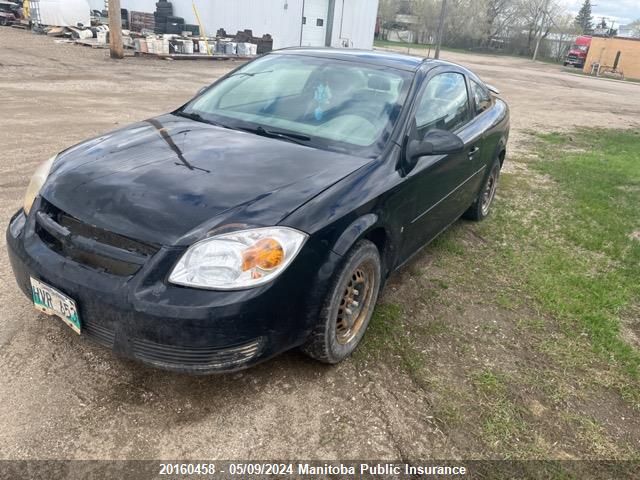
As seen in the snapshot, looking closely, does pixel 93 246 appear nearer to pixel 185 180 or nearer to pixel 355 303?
pixel 185 180

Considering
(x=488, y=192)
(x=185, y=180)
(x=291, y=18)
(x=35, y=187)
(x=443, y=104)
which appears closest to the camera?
(x=185, y=180)

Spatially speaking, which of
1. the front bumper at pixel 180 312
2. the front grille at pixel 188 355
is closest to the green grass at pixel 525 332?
the front bumper at pixel 180 312

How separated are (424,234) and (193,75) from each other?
13.4m

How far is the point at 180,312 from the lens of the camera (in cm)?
209

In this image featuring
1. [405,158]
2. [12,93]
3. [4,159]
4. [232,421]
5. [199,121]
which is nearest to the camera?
[232,421]

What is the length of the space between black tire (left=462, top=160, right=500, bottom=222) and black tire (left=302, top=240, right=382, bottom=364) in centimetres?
243

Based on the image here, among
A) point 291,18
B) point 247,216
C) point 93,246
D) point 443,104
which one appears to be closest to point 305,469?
point 247,216

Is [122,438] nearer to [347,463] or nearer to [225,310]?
[225,310]

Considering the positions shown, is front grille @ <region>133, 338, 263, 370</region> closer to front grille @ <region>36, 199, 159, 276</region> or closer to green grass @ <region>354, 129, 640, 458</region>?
front grille @ <region>36, 199, 159, 276</region>

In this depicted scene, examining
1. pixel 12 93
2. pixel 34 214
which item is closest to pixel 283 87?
pixel 34 214

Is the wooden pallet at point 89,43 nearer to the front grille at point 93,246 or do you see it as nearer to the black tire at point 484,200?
the black tire at point 484,200

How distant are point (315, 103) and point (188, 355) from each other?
187cm

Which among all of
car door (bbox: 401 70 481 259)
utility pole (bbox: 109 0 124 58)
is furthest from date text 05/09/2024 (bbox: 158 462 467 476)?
utility pole (bbox: 109 0 124 58)

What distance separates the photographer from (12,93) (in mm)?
9719
